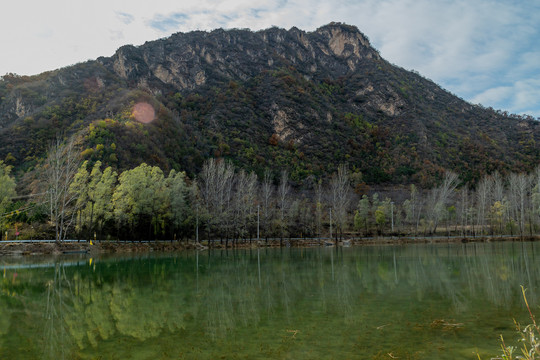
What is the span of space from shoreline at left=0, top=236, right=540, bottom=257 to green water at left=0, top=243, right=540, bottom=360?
26.5 meters

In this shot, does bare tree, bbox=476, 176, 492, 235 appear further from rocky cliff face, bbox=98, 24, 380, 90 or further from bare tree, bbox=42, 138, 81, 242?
rocky cliff face, bbox=98, 24, 380, 90

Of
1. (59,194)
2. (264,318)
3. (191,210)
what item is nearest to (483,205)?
(191,210)

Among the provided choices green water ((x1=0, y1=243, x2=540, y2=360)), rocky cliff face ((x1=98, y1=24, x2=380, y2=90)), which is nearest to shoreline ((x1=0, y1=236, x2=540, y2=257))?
green water ((x1=0, y1=243, x2=540, y2=360))

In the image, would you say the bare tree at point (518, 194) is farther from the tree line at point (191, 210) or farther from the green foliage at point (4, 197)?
the green foliage at point (4, 197)

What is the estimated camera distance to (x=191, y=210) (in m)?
56.0

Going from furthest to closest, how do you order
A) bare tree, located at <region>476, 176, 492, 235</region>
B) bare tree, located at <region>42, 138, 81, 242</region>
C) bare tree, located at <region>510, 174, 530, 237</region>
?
bare tree, located at <region>476, 176, 492, 235</region>, bare tree, located at <region>510, 174, 530, 237</region>, bare tree, located at <region>42, 138, 81, 242</region>

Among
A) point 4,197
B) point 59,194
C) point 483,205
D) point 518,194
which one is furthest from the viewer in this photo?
point 518,194

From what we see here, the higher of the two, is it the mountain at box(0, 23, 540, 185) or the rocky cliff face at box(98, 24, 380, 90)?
the rocky cliff face at box(98, 24, 380, 90)

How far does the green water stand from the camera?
746 cm

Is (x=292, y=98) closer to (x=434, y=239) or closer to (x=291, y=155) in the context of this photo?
(x=291, y=155)

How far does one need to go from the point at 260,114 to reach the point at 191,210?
78.5 metres

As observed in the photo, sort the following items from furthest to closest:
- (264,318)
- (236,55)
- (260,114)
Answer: (236,55), (260,114), (264,318)

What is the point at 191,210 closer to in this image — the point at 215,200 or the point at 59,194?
the point at 215,200

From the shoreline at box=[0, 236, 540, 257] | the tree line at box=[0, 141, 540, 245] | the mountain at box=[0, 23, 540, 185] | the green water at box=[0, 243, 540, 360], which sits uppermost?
the mountain at box=[0, 23, 540, 185]
